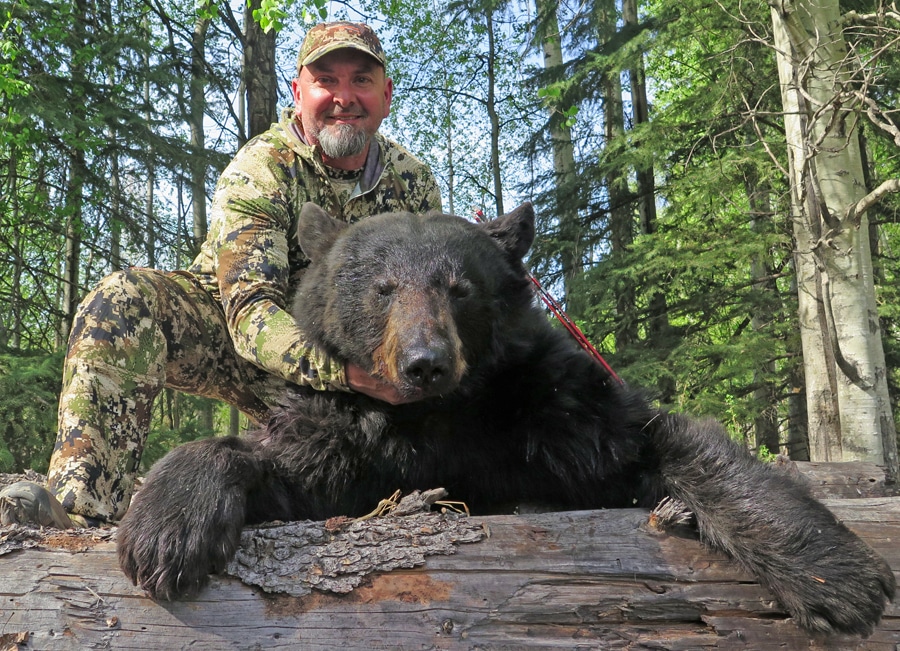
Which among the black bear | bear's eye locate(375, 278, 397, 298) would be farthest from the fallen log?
bear's eye locate(375, 278, 397, 298)

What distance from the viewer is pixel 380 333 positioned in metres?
2.76

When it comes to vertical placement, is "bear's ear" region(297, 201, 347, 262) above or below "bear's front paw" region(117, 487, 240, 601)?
above

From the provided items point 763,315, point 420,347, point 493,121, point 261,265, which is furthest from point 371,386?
point 493,121

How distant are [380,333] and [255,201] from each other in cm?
126

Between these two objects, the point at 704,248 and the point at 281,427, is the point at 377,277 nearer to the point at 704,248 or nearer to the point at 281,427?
the point at 281,427

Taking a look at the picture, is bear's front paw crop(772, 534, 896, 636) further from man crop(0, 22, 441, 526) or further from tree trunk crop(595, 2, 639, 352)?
tree trunk crop(595, 2, 639, 352)

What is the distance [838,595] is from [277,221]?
2.76 meters

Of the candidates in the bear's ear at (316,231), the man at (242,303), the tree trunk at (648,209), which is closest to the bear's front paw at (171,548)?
the man at (242,303)

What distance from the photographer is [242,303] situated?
3238 mm

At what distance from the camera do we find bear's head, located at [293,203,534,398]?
101 inches

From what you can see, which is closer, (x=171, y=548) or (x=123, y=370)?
(x=171, y=548)

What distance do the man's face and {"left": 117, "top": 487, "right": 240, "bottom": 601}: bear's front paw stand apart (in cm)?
216

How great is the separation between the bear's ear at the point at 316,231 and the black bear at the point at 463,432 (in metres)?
0.02

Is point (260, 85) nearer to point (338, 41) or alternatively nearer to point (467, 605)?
point (338, 41)
